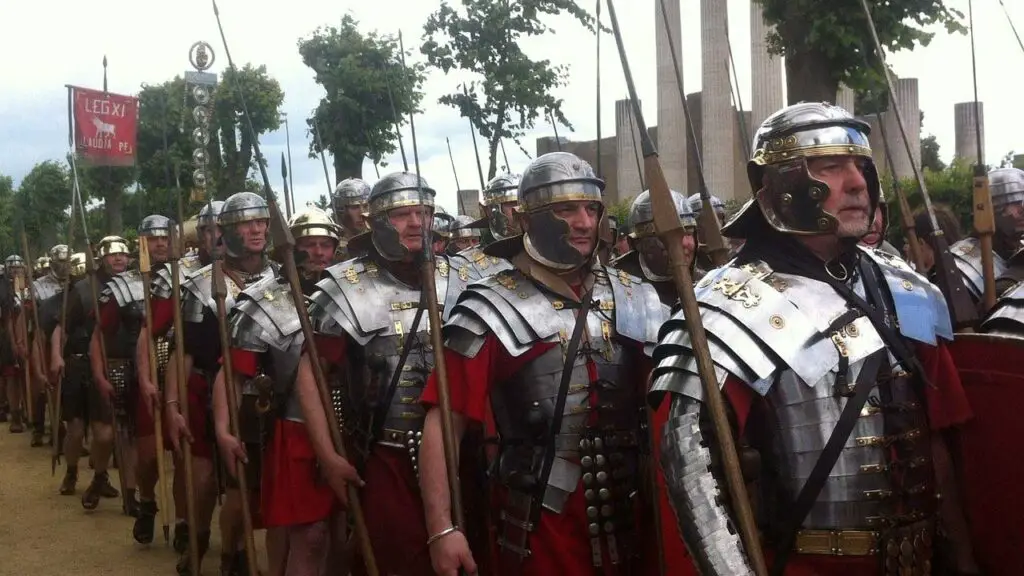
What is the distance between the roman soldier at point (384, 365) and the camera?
4930 millimetres

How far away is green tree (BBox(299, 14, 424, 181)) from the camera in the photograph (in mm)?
12286

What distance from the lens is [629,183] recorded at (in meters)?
25.4

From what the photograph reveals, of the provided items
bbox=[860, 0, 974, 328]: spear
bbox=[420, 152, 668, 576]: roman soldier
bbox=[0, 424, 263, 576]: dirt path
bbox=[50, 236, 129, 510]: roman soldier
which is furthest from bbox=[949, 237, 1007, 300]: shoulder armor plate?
bbox=[50, 236, 129, 510]: roman soldier

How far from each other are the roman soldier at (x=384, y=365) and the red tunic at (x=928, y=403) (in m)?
2.15

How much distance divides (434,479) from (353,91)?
35.0ft

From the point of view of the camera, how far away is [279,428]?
5.82 m

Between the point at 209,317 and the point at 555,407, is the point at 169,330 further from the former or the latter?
the point at 555,407

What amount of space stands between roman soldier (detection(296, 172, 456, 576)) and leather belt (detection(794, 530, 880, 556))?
2.20 meters

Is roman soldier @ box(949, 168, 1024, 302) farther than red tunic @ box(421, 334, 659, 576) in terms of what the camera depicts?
Yes

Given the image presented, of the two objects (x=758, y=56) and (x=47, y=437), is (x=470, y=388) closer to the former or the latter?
(x=47, y=437)

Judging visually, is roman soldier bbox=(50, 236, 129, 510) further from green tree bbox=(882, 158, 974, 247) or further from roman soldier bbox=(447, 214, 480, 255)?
green tree bbox=(882, 158, 974, 247)

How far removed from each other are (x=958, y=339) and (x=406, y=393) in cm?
245

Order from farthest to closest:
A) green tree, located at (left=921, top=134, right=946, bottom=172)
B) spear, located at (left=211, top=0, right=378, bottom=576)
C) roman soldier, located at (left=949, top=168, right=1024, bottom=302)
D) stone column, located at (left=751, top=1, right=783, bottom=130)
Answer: green tree, located at (left=921, top=134, right=946, bottom=172)
stone column, located at (left=751, top=1, right=783, bottom=130)
roman soldier, located at (left=949, top=168, right=1024, bottom=302)
spear, located at (left=211, top=0, right=378, bottom=576)

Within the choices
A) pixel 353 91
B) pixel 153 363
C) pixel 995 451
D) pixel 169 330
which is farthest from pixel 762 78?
pixel 995 451
